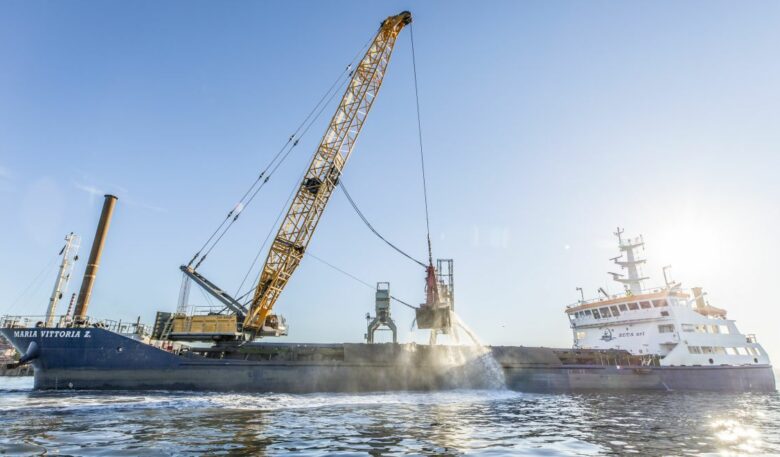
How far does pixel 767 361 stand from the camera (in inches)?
1211

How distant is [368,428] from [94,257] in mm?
25016

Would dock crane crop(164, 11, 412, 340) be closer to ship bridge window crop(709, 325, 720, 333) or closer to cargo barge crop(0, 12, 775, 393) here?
cargo barge crop(0, 12, 775, 393)

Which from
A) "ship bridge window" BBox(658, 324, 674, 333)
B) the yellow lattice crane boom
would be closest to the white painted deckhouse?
"ship bridge window" BBox(658, 324, 674, 333)

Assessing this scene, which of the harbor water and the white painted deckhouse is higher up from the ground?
the white painted deckhouse

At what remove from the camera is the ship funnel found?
2506 centimetres

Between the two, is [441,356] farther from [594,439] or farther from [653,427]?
[594,439]

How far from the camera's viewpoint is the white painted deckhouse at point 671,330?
29453 mm

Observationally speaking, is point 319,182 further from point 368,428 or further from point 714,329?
point 714,329

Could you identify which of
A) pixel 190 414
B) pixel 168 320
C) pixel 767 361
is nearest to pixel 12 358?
pixel 168 320

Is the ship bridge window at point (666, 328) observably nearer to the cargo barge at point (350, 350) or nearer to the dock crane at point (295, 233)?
the cargo barge at point (350, 350)

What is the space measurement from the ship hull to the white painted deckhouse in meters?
1.45

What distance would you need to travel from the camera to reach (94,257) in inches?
1020

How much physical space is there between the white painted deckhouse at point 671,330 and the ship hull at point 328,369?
56.9 inches

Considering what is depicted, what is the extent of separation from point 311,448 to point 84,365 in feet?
69.2
